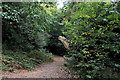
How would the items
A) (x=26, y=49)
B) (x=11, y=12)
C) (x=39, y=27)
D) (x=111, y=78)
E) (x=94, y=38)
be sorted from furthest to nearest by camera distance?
(x=26, y=49), (x=39, y=27), (x=11, y=12), (x=94, y=38), (x=111, y=78)

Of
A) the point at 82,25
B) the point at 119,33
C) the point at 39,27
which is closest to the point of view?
the point at 119,33

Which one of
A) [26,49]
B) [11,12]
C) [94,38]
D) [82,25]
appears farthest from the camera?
[26,49]

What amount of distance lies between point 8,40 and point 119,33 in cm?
695

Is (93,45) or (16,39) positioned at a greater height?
(93,45)

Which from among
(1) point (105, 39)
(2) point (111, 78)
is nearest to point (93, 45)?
(1) point (105, 39)

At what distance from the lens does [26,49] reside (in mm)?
7863

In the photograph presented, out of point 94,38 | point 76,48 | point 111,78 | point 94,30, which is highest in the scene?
point 94,30

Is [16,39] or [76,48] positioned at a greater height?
[76,48]

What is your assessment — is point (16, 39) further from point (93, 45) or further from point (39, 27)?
point (93, 45)

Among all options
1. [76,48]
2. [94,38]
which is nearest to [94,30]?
[94,38]

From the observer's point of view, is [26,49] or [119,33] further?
[26,49]

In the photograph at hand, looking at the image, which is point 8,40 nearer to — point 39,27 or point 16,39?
point 16,39

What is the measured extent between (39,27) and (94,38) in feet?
8.59

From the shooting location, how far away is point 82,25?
318 cm
